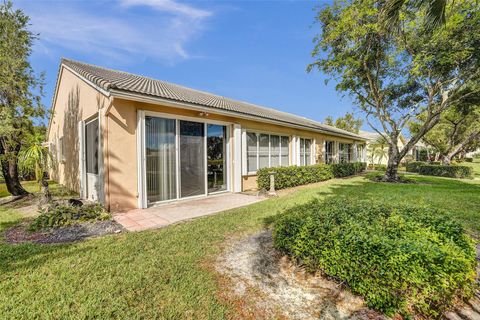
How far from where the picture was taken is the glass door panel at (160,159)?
23.3ft

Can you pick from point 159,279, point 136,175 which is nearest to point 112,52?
point 136,175

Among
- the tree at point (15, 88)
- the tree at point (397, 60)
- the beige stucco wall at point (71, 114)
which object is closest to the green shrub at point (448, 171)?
the tree at point (397, 60)

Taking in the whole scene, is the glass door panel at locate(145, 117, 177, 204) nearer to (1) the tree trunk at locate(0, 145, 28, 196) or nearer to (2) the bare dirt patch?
(2) the bare dirt patch

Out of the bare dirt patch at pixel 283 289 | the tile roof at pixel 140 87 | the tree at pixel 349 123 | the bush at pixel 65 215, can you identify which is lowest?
the bare dirt patch at pixel 283 289

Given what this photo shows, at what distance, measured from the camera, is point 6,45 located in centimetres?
845

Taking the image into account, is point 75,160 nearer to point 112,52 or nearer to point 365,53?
point 112,52

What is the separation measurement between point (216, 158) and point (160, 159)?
256 centimetres

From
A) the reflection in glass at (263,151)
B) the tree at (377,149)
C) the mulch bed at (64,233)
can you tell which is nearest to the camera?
the mulch bed at (64,233)

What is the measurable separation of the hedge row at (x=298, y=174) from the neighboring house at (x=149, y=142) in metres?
0.69

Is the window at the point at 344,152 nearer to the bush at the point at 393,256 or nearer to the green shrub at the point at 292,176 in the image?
the green shrub at the point at 292,176

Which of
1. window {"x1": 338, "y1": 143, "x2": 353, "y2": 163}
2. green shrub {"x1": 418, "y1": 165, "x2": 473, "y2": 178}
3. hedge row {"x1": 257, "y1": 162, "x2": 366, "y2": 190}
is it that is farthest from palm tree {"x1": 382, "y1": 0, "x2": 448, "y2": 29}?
green shrub {"x1": 418, "y1": 165, "x2": 473, "y2": 178}

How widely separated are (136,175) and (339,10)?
13355mm

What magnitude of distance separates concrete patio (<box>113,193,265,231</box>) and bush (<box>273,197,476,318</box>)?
11.3 ft

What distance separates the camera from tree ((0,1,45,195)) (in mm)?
8102
